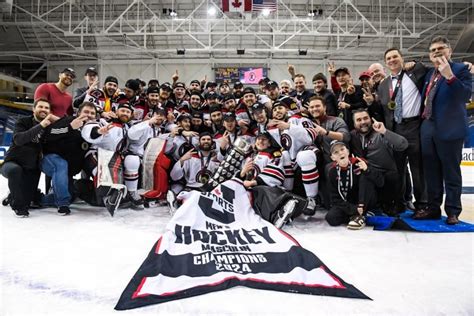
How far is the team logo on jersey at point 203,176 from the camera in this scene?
3504mm

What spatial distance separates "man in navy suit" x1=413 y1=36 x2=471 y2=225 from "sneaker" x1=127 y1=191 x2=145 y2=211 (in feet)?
8.43

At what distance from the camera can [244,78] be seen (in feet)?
48.3

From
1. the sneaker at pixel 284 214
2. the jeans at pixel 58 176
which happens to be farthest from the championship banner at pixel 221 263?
the jeans at pixel 58 176

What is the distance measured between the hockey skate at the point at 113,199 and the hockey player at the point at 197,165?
746 millimetres

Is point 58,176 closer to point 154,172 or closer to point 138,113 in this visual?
point 154,172

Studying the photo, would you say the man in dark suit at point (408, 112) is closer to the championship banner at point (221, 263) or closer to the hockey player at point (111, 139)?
the championship banner at point (221, 263)

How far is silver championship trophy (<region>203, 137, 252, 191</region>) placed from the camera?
10.5 ft

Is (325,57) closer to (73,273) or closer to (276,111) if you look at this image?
(276,111)

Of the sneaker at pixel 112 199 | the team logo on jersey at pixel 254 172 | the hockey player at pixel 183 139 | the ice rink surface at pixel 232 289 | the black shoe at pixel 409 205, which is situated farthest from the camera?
the hockey player at pixel 183 139

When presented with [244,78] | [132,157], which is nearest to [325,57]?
[244,78]

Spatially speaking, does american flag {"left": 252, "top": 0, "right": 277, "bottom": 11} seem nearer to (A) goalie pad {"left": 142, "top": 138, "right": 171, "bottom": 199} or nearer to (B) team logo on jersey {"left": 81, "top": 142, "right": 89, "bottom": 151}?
(A) goalie pad {"left": 142, "top": 138, "right": 171, "bottom": 199}

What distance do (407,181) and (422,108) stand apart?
0.83 m

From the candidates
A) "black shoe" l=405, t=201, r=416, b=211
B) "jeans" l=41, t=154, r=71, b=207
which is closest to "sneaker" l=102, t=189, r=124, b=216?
"jeans" l=41, t=154, r=71, b=207

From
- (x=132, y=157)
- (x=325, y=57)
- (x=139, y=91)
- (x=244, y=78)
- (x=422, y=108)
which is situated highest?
(x=325, y=57)
